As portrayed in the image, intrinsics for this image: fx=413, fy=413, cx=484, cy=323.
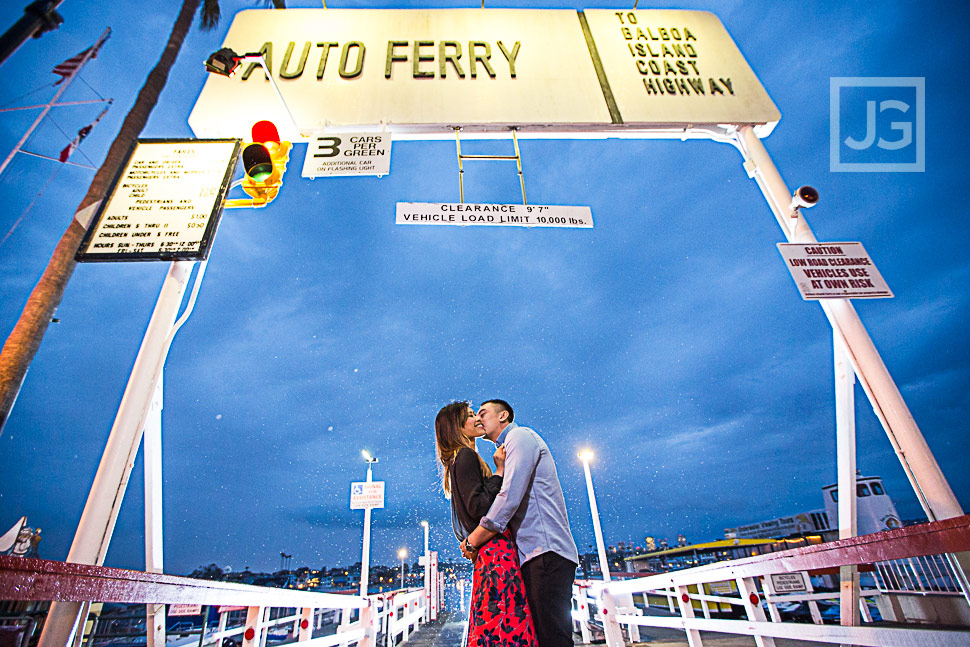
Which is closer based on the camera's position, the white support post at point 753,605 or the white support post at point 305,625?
the white support post at point 753,605

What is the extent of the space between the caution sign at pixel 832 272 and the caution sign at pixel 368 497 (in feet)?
33.3

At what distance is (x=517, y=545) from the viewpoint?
1876mm

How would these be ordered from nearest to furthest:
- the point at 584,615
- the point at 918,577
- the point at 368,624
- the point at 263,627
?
the point at 263,627
the point at 368,624
the point at 918,577
the point at 584,615

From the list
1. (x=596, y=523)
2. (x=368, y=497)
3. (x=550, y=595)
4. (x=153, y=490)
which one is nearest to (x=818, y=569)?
(x=550, y=595)

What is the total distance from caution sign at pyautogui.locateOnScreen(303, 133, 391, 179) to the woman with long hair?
88.6 inches

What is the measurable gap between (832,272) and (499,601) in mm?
2996

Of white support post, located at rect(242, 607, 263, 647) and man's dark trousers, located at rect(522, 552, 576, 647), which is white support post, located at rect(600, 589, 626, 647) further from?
white support post, located at rect(242, 607, 263, 647)

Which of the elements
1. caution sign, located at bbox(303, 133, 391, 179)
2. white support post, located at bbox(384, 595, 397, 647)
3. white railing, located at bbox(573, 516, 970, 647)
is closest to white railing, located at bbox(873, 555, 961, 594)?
white railing, located at bbox(573, 516, 970, 647)

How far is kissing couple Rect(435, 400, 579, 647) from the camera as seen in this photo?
173cm

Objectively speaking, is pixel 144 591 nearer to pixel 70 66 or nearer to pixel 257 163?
pixel 257 163

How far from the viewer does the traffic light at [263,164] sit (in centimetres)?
278

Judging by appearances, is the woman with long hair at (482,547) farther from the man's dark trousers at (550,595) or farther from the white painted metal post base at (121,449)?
the white painted metal post base at (121,449)

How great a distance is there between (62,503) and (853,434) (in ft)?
287

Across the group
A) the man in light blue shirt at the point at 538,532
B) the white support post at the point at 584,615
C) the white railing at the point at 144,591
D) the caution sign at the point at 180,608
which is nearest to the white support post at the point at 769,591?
the man in light blue shirt at the point at 538,532
